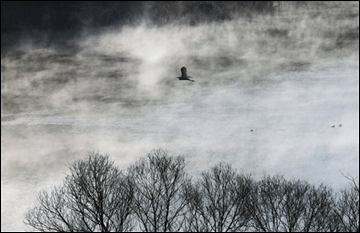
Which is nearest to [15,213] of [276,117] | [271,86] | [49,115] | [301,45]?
[49,115]

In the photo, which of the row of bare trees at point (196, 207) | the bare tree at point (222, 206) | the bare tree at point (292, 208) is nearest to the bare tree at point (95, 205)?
the row of bare trees at point (196, 207)

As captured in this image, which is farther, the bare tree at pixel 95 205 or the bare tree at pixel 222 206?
the bare tree at pixel 222 206

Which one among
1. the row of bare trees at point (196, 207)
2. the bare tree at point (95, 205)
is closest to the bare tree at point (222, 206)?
the row of bare trees at point (196, 207)

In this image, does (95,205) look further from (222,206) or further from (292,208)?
(292,208)

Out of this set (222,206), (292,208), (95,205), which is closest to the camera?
(95,205)

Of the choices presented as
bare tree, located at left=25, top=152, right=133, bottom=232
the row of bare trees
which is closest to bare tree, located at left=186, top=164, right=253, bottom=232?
the row of bare trees

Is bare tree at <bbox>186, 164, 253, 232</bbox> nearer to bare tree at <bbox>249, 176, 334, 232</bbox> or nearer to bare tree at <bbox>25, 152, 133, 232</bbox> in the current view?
bare tree at <bbox>249, 176, 334, 232</bbox>

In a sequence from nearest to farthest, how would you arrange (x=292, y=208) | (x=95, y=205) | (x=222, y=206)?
(x=95, y=205) < (x=292, y=208) < (x=222, y=206)

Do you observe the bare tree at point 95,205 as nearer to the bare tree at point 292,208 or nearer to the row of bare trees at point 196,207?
the row of bare trees at point 196,207

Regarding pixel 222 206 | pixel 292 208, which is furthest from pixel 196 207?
pixel 292 208

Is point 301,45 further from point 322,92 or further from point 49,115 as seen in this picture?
point 49,115

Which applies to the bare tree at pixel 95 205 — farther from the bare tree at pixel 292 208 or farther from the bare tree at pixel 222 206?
the bare tree at pixel 292 208

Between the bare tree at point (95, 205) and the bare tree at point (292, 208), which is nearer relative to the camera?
the bare tree at point (95, 205)

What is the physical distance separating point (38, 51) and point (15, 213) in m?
67.3
